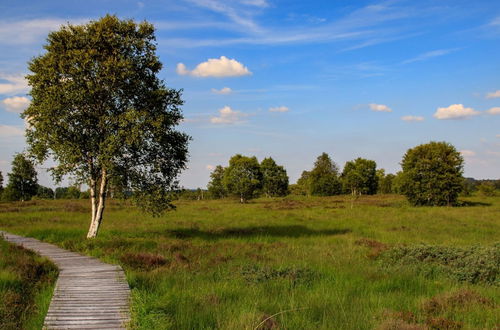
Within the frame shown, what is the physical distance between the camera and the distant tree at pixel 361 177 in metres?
96.6

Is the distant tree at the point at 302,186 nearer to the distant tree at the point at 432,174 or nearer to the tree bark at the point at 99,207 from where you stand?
the distant tree at the point at 432,174

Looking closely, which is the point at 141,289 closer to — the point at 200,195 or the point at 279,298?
the point at 279,298

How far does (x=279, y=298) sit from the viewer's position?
10867 millimetres

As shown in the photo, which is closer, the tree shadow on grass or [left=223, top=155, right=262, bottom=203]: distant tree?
the tree shadow on grass

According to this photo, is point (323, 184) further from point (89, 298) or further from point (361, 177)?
point (89, 298)

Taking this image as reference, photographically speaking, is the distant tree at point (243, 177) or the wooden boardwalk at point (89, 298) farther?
the distant tree at point (243, 177)

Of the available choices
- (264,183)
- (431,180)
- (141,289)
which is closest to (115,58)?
(141,289)

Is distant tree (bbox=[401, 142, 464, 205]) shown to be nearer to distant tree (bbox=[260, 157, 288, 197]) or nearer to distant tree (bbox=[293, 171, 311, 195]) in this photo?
distant tree (bbox=[260, 157, 288, 197])

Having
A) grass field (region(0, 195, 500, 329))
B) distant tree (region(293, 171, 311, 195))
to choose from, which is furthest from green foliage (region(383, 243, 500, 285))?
distant tree (region(293, 171, 311, 195))

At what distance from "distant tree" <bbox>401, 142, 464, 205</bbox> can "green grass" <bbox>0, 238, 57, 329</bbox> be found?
5524cm

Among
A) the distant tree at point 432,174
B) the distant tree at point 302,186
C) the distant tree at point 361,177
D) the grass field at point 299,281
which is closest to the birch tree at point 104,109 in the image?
the grass field at point 299,281

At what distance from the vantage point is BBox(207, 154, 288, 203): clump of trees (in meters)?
74.9

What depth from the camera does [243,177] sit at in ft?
251

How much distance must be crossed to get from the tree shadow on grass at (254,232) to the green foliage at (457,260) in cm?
967
